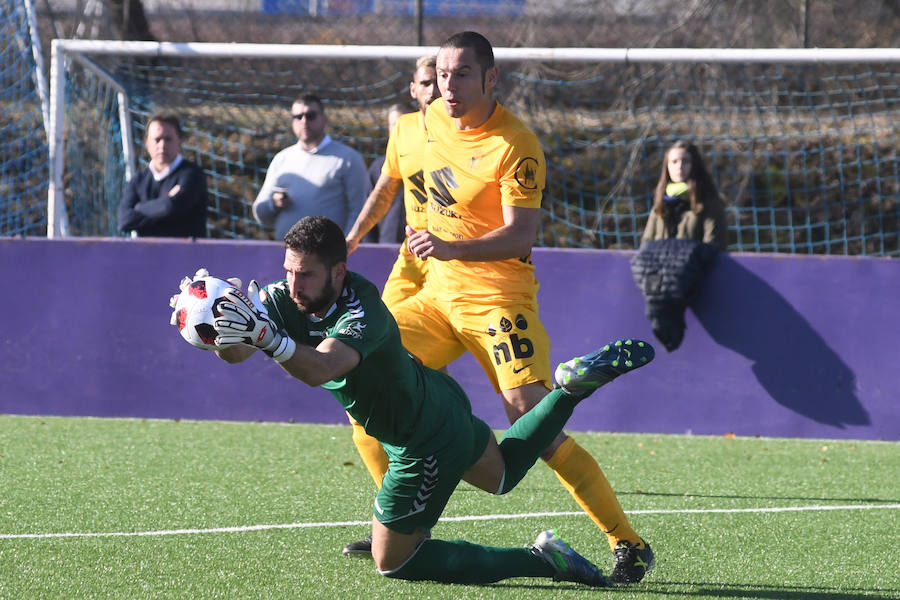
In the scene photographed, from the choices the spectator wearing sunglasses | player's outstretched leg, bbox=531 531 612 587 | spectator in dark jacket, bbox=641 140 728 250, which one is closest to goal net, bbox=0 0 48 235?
the spectator wearing sunglasses

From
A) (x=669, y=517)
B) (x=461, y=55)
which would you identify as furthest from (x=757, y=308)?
(x=461, y=55)

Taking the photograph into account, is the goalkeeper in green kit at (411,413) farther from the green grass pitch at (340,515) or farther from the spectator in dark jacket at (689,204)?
the spectator in dark jacket at (689,204)

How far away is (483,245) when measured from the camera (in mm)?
4867

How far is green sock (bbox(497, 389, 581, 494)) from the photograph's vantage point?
4.42 metres

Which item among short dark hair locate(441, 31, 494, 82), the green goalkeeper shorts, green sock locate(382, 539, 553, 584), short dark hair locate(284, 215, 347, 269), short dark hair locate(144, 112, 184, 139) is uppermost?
short dark hair locate(441, 31, 494, 82)

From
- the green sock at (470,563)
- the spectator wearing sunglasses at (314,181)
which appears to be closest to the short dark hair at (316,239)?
the green sock at (470,563)

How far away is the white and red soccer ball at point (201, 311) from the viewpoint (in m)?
3.41

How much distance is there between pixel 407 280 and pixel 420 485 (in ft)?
5.12

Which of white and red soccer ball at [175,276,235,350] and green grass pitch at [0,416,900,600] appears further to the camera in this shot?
green grass pitch at [0,416,900,600]

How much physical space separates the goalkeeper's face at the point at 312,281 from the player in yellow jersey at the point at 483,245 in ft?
2.40

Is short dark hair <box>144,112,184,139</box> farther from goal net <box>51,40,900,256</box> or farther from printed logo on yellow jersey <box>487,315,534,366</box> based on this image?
printed logo on yellow jersey <box>487,315,534,366</box>

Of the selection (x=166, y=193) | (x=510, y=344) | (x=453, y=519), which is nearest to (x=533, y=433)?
(x=510, y=344)

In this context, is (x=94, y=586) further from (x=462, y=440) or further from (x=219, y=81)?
(x=219, y=81)

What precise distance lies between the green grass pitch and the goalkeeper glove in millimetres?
1004
